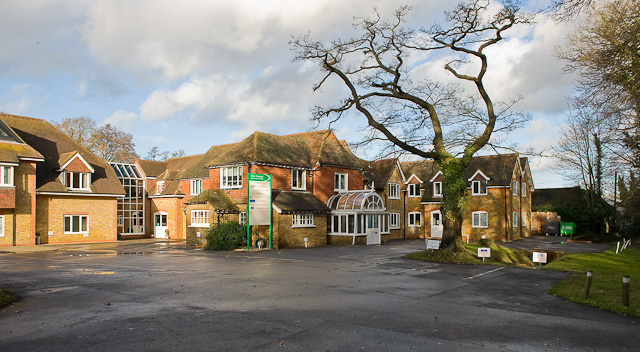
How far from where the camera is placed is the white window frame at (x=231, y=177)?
3238cm

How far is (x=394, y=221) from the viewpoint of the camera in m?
43.8

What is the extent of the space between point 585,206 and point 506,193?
1428cm

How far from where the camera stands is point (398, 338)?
8359 mm

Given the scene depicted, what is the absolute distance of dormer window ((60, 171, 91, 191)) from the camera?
36.7 metres

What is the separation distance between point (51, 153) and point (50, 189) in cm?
428

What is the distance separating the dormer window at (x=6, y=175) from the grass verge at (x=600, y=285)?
3389cm

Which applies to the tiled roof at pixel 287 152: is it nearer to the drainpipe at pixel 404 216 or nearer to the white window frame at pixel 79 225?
the drainpipe at pixel 404 216

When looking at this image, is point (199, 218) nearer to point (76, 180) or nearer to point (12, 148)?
point (76, 180)

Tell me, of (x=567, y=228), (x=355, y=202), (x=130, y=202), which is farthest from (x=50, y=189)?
(x=567, y=228)

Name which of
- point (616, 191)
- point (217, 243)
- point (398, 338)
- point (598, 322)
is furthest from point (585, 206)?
point (398, 338)

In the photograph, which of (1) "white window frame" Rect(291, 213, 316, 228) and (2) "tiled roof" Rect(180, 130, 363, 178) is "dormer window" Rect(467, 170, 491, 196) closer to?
(2) "tiled roof" Rect(180, 130, 363, 178)

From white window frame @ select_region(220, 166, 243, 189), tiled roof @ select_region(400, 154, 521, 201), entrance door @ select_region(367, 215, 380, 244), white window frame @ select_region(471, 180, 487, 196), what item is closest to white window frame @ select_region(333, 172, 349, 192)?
entrance door @ select_region(367, 215, 380, 244)

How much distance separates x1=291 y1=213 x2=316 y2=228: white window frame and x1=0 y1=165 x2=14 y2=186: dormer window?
65.2 feet

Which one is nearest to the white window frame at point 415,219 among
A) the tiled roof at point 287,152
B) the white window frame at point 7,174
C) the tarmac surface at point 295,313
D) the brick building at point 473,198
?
the brick building at point 473,198
